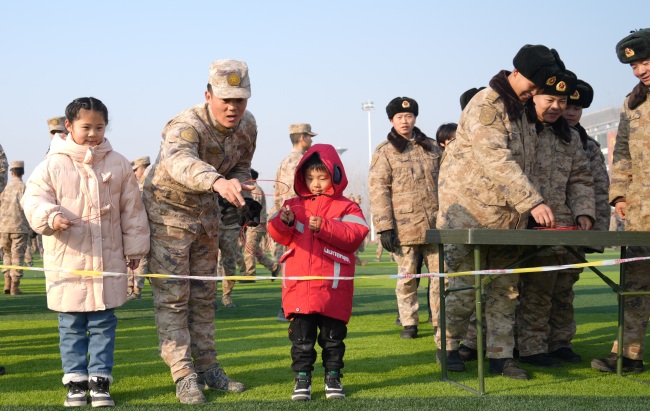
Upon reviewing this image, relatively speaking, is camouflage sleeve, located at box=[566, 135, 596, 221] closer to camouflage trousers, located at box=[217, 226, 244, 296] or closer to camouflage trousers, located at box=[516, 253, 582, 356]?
camouflage trousers, located at box=[516, 253, 582, 356]

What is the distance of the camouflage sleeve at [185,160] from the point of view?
195 inches

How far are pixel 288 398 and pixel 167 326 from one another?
88 cm

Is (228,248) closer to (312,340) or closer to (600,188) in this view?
(600,188)

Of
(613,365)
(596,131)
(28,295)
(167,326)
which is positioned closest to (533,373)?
(613,365)

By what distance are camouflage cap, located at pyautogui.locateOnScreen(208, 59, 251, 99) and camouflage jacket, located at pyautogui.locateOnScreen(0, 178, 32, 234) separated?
11017 millimetres

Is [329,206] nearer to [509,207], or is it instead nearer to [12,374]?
[509,207]

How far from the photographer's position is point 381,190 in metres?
8.76

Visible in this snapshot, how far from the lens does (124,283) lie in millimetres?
5328

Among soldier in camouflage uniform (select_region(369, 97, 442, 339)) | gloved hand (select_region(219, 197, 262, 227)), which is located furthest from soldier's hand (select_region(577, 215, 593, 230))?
gloved hand (select_region(219, 197, 262, 227))

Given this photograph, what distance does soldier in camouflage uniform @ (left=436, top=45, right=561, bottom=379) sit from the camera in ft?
19.3

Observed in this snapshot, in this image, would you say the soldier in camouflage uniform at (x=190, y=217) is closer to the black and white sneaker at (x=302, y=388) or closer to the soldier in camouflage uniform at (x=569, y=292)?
the black and white sneaker at (x=302, y=388)

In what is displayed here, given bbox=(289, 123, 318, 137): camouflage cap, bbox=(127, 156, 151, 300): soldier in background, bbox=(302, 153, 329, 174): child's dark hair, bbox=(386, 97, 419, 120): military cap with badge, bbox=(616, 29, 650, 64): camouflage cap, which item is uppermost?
bbox=(616, 29, 650, 64): camouflage cap

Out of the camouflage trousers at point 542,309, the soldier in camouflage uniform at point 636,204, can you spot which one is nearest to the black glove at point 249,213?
the camouflage trousers at point 542,309

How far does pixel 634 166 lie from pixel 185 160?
3.49m
